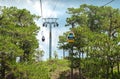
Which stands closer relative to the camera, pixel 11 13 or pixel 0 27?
pixel 0 27

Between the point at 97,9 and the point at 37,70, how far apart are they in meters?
20.4

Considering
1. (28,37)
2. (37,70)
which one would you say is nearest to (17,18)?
(28,37)

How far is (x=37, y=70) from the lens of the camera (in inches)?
2159

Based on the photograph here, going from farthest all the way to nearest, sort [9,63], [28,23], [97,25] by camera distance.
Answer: [97,25], [28,23], [9,63]

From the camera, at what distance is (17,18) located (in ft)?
197

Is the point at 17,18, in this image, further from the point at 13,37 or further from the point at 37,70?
the point at 37,70

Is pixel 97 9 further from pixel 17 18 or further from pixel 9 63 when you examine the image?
pixel 9 63

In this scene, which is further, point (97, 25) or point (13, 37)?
point (97, 25)

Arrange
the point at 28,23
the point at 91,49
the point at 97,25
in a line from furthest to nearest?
the point at 97,25
the point at 28,23
the point at 91,49

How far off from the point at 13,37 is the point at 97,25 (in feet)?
61.7

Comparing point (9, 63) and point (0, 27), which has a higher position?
point (0, 27)

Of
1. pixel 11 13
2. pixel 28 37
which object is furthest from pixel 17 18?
pixel 28 37

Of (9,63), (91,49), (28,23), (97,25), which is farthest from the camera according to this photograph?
(97,25)

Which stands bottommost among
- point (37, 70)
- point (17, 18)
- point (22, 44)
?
point (37, 70)
